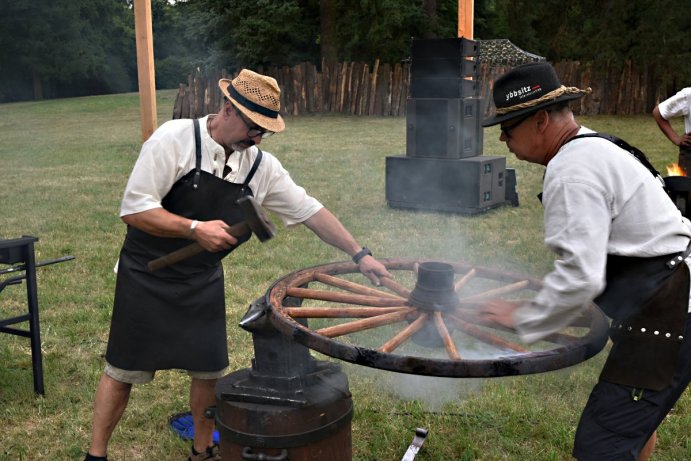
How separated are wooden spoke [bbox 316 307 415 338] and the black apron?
798 mm

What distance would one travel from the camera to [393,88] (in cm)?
2355

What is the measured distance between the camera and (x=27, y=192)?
10.4 meters

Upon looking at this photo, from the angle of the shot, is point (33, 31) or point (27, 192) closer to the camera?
point (27, 192)

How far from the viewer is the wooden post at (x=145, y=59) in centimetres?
718

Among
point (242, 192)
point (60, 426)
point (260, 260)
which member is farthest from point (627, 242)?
point (260, 260)

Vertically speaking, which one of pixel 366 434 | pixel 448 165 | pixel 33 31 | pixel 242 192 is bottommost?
pixel 366 434

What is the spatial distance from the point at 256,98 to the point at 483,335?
A: 1.31m

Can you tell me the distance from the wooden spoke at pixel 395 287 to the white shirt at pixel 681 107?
4.35 metres

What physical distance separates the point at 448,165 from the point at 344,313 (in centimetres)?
659

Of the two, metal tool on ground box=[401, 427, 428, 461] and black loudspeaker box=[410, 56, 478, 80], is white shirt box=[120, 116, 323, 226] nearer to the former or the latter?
metal tool on ground box=[401, 427, 428, 461]

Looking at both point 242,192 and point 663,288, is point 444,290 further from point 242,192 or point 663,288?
point 242,192

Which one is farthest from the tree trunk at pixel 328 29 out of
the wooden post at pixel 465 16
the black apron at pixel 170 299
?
the black apron at pixel 170 299

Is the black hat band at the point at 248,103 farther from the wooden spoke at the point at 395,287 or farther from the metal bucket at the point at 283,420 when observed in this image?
the metal bucket at the point at 283,420

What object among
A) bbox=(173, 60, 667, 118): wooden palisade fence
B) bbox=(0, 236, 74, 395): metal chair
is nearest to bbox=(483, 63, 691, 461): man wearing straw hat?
bbox=(0, 236, 74, 395): metal chair
